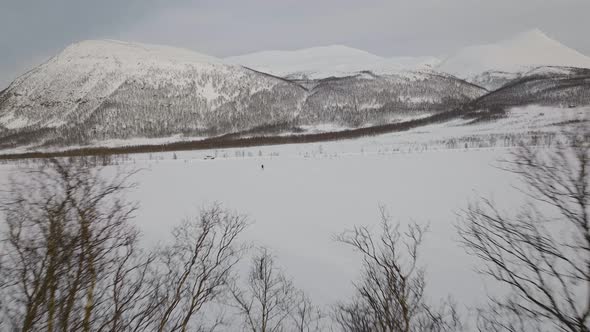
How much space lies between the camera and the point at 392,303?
29.1 ft

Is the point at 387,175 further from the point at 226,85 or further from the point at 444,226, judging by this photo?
the point at 226,85

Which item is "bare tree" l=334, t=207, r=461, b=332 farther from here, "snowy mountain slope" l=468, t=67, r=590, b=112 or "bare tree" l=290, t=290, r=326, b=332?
"snowy mountain slope" l=468, t=67, r=590, b=112

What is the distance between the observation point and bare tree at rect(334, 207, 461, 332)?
633 cm

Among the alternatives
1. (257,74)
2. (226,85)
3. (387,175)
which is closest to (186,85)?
(226,85)

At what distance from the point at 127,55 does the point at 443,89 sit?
172270mm

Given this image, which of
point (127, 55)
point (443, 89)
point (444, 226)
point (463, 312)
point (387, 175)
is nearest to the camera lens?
point (463, 312)

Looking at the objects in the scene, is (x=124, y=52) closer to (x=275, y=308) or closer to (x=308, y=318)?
(x=275, y=308)

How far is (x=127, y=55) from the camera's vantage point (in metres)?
149

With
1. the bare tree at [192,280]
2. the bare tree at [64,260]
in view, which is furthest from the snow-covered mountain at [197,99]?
the bare tree at [64,260]

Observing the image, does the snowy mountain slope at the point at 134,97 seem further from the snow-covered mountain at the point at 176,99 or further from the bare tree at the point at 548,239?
the bare tree at the point at 548,239

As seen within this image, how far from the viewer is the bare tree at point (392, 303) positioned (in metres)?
6.33

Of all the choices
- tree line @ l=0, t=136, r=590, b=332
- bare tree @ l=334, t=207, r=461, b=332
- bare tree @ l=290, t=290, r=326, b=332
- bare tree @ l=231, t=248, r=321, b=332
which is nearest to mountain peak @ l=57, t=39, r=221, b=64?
A: tree line @ l=0, t=136, r=590, b=332

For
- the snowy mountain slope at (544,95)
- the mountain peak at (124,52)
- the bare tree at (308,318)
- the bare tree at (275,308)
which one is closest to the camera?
the bare tree at (275,308)

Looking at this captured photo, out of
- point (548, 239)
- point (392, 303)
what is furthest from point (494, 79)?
point (548, 239)
